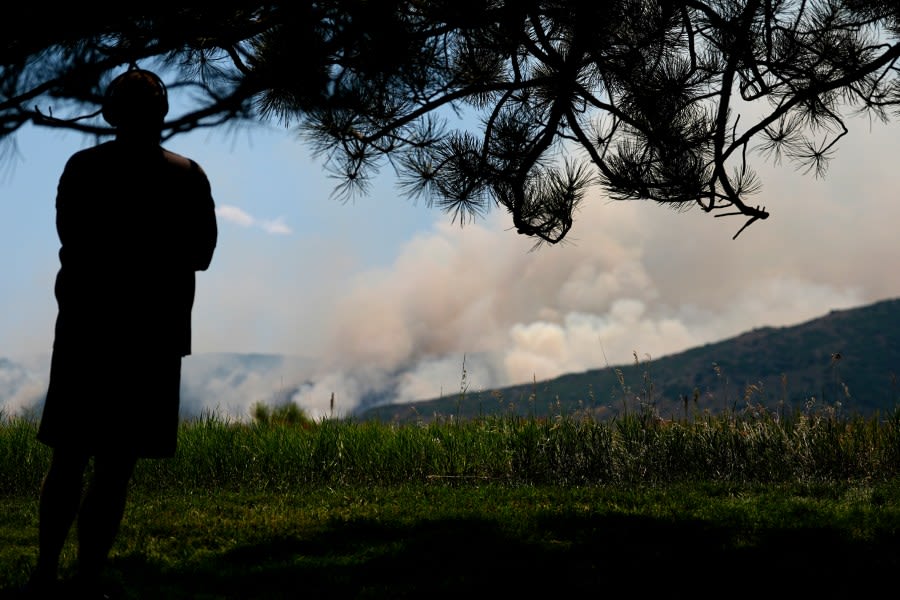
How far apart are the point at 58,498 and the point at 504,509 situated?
271cm

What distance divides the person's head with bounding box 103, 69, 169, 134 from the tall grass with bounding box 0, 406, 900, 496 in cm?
378

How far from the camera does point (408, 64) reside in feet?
14.6

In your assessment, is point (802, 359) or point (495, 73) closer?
point (495, 73)

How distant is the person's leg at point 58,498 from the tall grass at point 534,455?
3328mm

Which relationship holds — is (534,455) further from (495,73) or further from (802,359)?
(802,359)

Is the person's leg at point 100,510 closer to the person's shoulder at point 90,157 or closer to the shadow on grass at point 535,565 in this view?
the shadow on grass at point 535,565

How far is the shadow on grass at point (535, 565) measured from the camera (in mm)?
3594

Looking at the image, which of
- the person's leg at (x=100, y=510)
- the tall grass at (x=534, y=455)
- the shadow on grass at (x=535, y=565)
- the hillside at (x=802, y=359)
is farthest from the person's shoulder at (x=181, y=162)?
the hillside at (x=802, y=359)

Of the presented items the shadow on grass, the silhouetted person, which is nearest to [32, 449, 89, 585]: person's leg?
the silhouetted person

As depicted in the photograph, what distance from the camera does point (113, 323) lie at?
3.05m

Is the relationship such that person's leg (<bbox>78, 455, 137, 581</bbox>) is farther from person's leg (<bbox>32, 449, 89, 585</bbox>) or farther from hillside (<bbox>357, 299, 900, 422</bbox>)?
hillside (<bbox>357, 299, 900, 422</bbox>)

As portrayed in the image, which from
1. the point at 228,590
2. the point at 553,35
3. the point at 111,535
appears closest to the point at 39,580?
the point at 111,535

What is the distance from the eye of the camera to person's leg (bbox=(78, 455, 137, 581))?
120 inches

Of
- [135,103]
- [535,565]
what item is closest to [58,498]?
[135,103]
